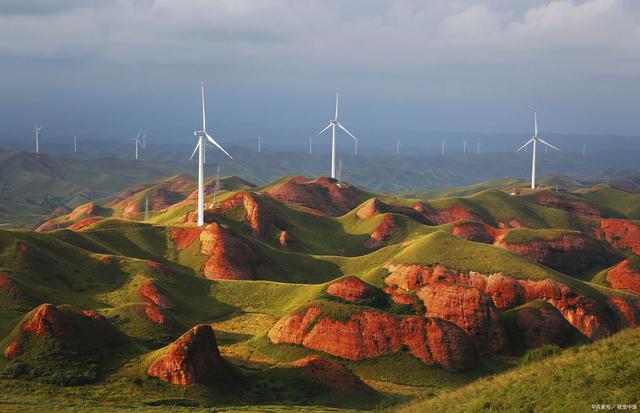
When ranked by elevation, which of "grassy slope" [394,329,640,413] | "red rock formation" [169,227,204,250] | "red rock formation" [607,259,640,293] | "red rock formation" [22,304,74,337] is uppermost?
"grassy slope" [394,329,640,413]

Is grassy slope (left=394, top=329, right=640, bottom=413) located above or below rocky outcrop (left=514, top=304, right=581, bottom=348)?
above

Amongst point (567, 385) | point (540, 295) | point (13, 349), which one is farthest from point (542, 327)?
point (567, 385)

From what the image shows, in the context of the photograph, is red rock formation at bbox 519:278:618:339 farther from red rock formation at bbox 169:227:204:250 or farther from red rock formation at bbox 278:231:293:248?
red rock formation at bbox 169:227:204:250

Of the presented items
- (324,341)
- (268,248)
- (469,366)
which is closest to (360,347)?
(324,341)

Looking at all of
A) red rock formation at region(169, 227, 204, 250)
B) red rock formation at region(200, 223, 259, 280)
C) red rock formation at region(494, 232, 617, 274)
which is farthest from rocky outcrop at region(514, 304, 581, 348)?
red rock formation at region(169, 227, 204, 250)

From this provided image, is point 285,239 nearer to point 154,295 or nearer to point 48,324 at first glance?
point 154,295

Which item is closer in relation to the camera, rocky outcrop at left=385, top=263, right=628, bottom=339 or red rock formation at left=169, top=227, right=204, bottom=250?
rocky outcrop at left=385, top=263, right=628, bottom=339

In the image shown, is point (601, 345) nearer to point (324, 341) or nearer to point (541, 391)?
point (541, 391)

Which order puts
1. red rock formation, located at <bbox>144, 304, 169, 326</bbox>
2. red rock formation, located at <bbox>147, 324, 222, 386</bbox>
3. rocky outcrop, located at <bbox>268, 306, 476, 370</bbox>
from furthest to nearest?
red rock formation, located at <bbox>144, 304, 169, 326</bbox>, rocky outcrop, located at <bbox>268, 306, 476, 370</bbox>, red rock formation, located at <bbox>147, 324, 222, 386</bbox>
